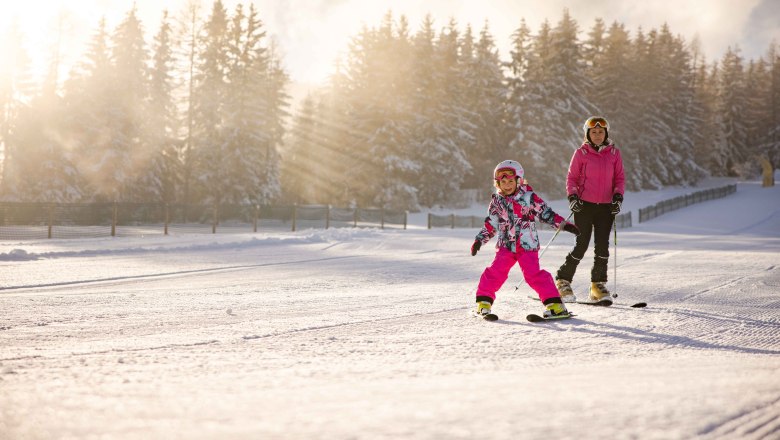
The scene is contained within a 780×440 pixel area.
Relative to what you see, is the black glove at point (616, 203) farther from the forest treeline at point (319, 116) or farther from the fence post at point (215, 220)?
the forest treeline at point (319, 116)

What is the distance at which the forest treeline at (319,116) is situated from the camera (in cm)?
3697

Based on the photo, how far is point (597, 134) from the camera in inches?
242

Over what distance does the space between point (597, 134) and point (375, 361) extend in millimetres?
3889

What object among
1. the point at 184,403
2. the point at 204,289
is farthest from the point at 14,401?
the point at 204,289

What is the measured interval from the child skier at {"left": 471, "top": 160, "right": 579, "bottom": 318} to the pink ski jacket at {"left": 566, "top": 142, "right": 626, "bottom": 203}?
106 cm

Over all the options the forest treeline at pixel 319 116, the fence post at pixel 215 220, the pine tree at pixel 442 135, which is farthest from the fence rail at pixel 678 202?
the fence post at pixel 215 220

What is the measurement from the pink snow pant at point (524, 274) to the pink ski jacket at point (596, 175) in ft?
4.32

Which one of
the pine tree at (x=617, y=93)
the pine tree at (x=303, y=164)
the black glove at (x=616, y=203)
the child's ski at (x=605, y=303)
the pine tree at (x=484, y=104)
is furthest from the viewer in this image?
the pine tree at (x=617, y=93)

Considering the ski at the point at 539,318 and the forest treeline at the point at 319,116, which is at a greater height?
the forest treeline at the point at 319,116

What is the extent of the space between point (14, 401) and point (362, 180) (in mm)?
40099

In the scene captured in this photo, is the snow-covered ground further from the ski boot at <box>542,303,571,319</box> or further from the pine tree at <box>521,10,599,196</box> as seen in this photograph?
the pine tree at <box>521,10,599,196</box>

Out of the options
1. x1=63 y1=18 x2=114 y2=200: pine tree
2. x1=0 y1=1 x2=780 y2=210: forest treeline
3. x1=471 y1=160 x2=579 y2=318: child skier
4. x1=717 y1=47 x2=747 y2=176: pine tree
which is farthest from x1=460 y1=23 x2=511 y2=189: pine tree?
x1=471 y1=160 x2=579 y2=318: child skier

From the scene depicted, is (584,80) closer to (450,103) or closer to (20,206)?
(450,103)

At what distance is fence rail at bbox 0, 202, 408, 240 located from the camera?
17484 mm
